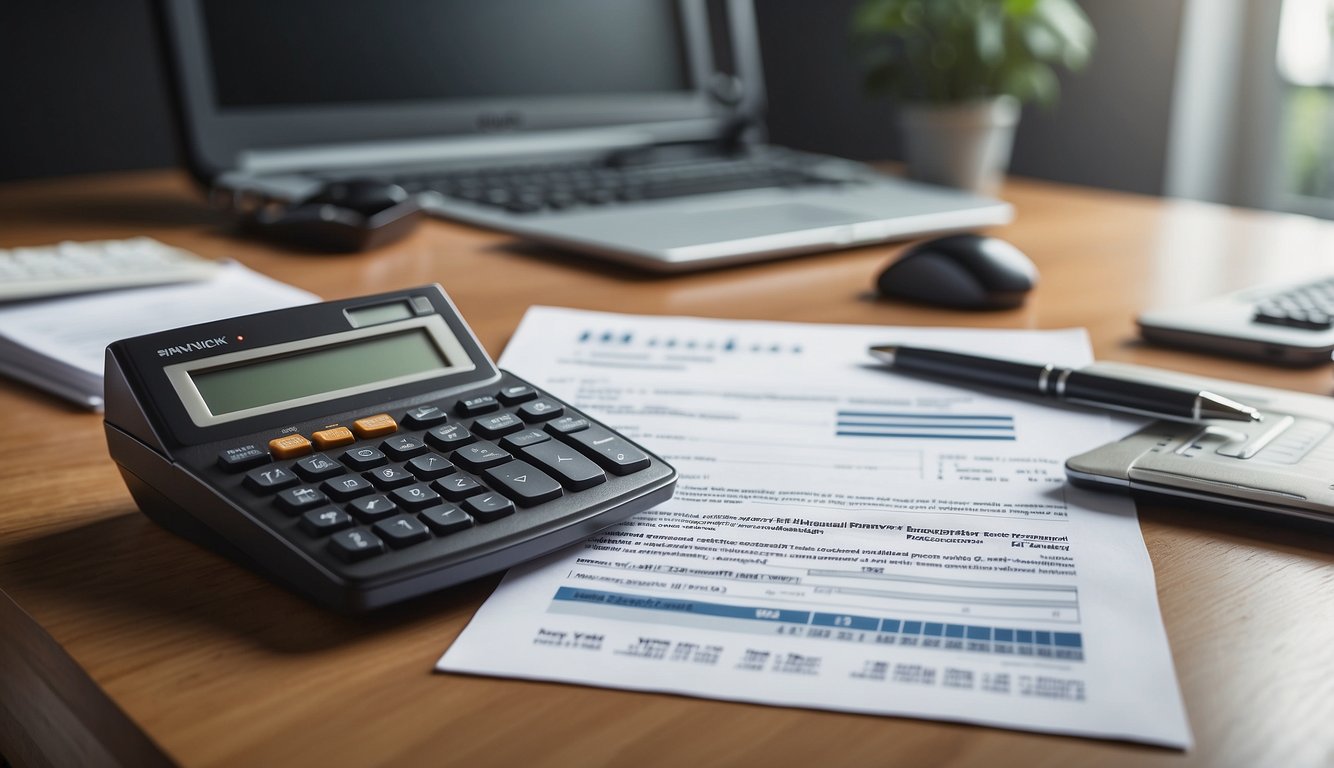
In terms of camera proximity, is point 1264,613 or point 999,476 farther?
point 999,476

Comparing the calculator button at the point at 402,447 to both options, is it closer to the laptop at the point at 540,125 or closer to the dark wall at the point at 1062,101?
the laptop at the point at 540,125

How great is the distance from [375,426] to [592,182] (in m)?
0.64

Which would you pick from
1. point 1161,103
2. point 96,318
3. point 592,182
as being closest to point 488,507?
point 96,318

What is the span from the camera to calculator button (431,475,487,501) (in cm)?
40

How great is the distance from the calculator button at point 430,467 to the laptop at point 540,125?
0.42 m

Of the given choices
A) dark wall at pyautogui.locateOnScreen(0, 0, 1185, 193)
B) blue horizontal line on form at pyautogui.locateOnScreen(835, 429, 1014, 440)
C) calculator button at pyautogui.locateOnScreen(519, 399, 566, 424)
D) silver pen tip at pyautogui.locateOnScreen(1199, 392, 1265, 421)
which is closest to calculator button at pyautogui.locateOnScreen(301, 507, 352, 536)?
calculator button at pyautogui.locateOnScreen(519, 399, 566, 424)

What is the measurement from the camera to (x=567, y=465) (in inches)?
16.6

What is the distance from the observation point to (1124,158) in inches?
74.9

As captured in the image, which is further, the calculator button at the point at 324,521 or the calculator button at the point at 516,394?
the calculator button at the point at 516,394

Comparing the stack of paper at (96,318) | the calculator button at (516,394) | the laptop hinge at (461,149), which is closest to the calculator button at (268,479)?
the calculator button at (516,394)

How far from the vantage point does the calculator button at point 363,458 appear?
41 centimetres

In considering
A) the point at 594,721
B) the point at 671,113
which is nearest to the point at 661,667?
the point at 594,721

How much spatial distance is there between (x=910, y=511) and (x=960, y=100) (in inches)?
35.7

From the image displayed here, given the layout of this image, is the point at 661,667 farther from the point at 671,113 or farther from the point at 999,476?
the point at 671,113
